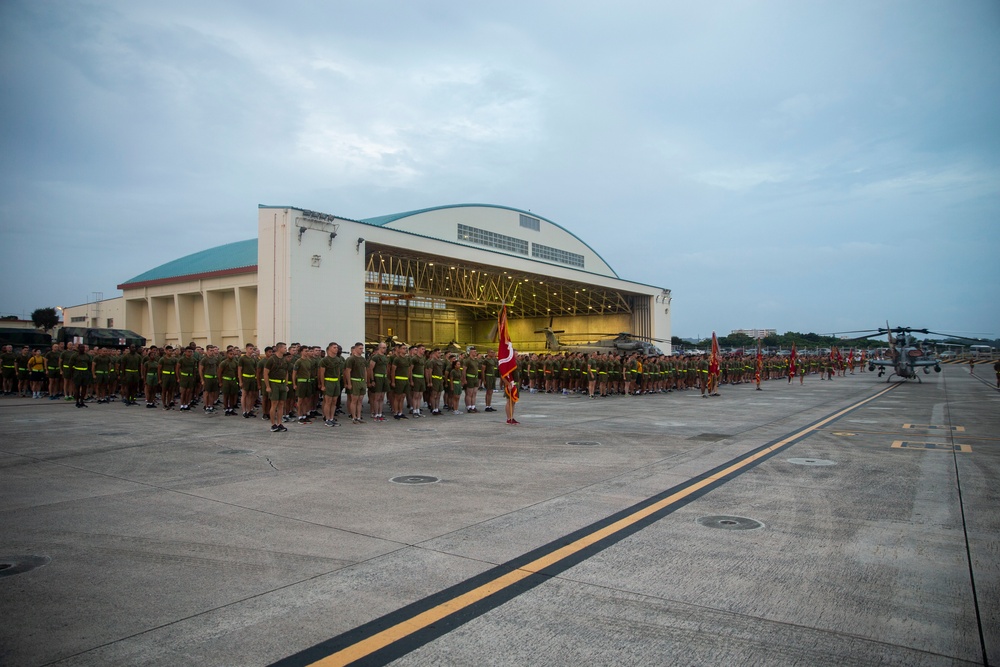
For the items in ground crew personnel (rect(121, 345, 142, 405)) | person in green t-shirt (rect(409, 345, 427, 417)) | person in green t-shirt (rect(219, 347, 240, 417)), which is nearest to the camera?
person in green t-shirt (rect(219, 347, 240, 417))

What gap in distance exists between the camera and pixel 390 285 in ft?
139

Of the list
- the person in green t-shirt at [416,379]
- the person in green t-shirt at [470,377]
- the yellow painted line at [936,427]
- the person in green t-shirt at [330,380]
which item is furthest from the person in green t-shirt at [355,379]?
the yellow painted line at [936,427]

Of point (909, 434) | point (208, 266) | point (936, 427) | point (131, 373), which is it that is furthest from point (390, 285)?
point (909, 434)

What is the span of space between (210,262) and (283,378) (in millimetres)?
30123

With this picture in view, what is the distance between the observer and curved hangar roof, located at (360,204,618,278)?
120ft

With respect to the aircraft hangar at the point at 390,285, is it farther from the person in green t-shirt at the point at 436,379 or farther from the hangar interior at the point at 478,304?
the person in green t-shirt at the point at 436,379

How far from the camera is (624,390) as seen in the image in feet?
85.3

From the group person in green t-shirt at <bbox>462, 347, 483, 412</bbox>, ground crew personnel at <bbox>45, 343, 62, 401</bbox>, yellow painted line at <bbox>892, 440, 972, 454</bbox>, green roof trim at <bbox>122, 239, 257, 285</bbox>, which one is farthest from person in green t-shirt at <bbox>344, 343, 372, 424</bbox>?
green roof trim at <bbox>122, 239, 257, 285</bbox>

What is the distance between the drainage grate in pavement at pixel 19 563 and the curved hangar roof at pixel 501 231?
29.2m

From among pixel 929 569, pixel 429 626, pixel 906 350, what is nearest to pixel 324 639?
pixel 429 626

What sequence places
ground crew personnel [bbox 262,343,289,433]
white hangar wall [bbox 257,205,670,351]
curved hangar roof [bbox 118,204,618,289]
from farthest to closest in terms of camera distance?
curved hangar roof [bbox 118,204,618,289] < white hangar wall [bbox 257,205,670,351] < ground crew personnel [bbox 262,343,289,433]

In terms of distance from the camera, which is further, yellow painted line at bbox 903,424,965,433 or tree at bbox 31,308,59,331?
tree at bbox 31,308,59,331

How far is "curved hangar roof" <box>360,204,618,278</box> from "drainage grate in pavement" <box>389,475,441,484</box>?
26567 millimetres

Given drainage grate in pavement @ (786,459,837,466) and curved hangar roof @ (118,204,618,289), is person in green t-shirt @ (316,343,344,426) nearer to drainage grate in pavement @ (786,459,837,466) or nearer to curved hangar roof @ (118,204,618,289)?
drainage grate in pavement @ (786,459,837,466)
